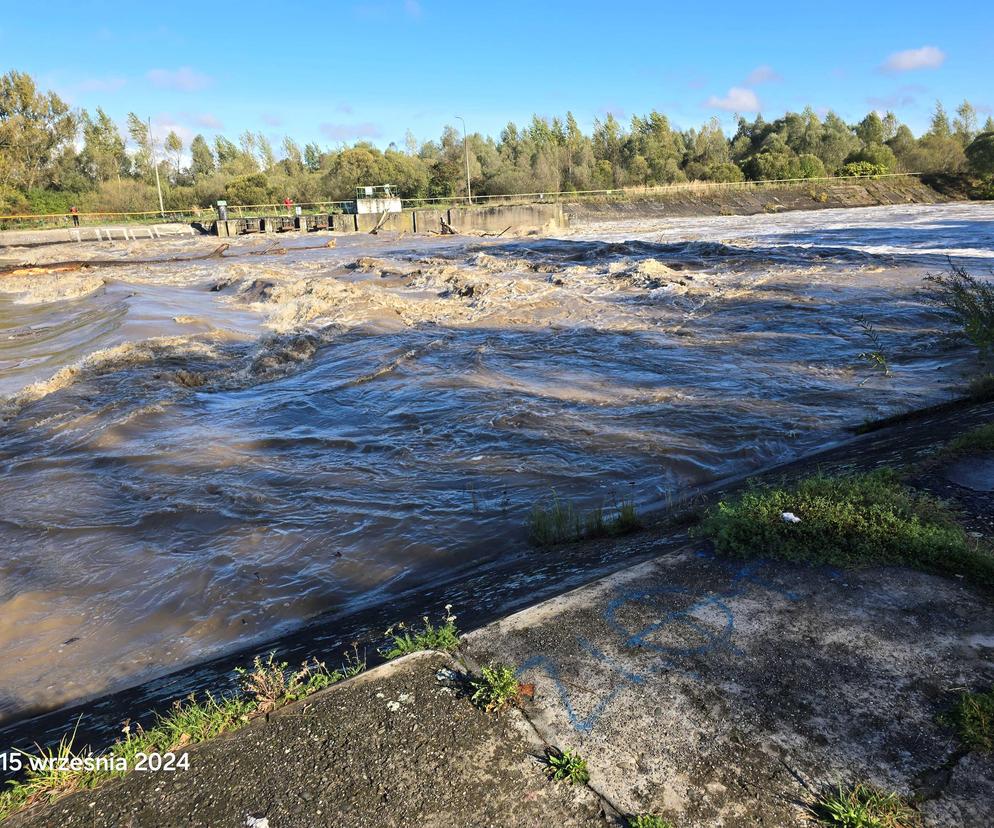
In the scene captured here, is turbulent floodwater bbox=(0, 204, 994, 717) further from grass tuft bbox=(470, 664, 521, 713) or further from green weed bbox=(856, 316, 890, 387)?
grass tuft bbox=(470, 664, 521, 713)

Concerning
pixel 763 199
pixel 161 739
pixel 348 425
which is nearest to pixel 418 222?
pixel 763 199

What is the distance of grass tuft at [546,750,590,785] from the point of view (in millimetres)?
2182

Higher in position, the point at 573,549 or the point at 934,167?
the point at 934,167

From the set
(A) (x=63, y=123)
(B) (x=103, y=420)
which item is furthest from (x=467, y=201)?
(B) (x=103, y=420)

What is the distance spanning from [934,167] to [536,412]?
94333mm

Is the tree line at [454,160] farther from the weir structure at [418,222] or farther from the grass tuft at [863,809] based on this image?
the grass tuft at [863,809]

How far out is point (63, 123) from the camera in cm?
6488

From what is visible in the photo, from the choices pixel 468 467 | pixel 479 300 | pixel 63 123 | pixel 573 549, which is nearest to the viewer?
pixel 573 549

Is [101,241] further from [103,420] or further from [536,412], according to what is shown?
[536,412]

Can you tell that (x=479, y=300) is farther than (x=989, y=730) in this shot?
Yes

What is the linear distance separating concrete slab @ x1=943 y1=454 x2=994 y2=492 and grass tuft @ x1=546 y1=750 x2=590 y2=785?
3.29 metres

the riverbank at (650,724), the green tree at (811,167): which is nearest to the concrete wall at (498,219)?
the green tree at (811,167)

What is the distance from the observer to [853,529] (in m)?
3.54

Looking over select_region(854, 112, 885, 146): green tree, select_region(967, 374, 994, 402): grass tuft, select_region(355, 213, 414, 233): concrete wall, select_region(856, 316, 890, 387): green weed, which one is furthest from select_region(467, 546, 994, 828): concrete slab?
select_region(854, 112, 885, 146): green tree
